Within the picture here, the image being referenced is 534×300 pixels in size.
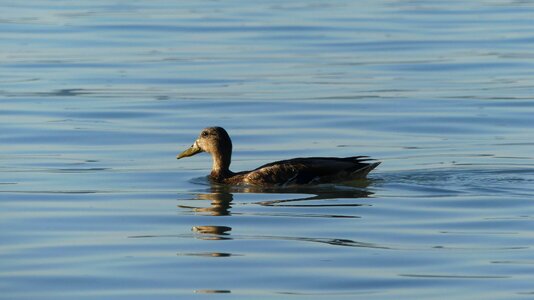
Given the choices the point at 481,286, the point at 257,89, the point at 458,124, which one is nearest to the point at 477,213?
the point at 481,286

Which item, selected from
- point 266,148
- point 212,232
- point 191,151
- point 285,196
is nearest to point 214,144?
point 191,151

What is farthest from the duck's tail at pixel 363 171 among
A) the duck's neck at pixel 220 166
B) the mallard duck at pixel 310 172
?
the duck's neck at pixel 220 166

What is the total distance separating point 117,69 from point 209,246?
13211mm

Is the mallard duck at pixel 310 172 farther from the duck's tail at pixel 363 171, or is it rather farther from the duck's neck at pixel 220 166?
the duck's neck at pixel 220 166

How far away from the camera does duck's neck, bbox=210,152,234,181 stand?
1537cm

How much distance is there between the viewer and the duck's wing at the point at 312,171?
1470 centimetres

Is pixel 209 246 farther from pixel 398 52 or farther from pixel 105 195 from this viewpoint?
pixel 398 52

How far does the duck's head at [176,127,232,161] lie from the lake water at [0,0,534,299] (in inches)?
11.2

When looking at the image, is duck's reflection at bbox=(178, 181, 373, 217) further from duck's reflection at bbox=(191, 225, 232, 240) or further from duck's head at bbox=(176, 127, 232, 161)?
duck's reflection at bbox=(191, 225, 232, 240)

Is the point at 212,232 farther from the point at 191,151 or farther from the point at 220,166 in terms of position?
the point at 191,151

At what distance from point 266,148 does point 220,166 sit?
1929 mm

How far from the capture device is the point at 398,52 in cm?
2612

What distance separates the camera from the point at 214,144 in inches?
614

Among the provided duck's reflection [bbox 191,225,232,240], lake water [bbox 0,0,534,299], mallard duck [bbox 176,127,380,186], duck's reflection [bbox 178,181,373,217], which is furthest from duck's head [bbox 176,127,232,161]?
duck's reflection [bbox 191,225,232,240]
